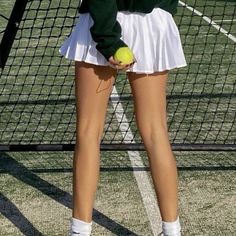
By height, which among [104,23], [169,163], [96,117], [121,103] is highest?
[104,23]

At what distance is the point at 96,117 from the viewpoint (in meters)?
2.99

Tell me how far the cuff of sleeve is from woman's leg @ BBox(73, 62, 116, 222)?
0.51 ft

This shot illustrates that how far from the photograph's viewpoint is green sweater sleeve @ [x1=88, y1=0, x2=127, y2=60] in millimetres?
2717

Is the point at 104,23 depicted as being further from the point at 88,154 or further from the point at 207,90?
the point at 207,90

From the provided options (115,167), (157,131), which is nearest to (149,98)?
(157,131)

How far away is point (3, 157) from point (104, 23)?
2203 mm

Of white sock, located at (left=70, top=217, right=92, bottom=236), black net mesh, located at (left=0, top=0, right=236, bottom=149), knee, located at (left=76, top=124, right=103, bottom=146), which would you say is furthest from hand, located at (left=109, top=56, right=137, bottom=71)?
black net mesh, located at (left=0, top=0, right=236, bottom=149)

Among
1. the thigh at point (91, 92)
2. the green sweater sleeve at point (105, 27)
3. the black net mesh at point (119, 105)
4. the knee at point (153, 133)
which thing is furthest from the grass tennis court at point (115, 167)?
the green sweater sleeve at point (105, 27)

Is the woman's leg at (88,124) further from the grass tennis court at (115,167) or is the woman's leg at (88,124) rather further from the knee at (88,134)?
the grass tennis court at (115,167)

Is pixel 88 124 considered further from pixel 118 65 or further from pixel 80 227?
pixel 80 227

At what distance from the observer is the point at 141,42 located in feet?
9.41

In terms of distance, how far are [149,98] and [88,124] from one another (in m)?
0.29

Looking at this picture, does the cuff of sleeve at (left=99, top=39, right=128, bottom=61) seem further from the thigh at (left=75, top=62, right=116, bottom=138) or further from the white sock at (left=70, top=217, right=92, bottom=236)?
the white sock at (left=70, top=217, right=92, bottom=236)

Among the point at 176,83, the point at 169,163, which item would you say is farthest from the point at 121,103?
the point at 169,163
